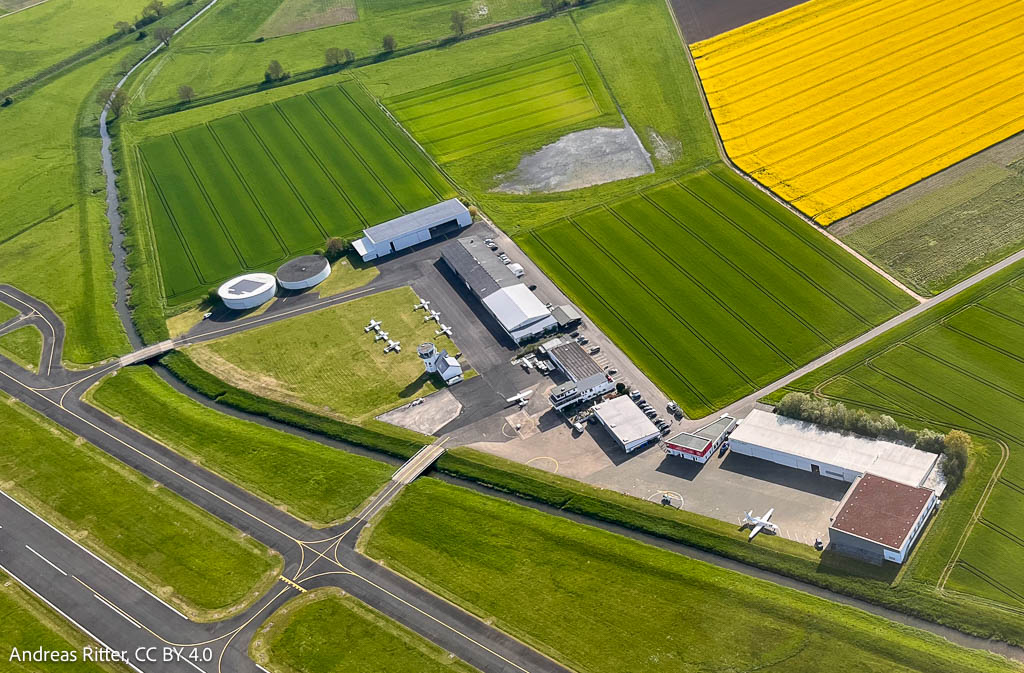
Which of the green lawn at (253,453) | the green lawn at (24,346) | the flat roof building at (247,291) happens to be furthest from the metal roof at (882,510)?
the green lawn at (24,346)

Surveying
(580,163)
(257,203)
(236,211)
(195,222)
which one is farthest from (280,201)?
(580,163)

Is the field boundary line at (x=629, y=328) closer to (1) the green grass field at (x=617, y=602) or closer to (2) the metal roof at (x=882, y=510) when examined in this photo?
(2) the metal roof at (x=882, y=510)

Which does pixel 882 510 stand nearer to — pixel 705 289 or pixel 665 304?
pixel 665 304

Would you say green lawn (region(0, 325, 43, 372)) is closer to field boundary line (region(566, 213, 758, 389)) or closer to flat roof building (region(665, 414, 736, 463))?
field boundary line (region(566, 213, 758, 389))

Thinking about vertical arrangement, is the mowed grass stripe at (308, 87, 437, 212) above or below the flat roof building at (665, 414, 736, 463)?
above

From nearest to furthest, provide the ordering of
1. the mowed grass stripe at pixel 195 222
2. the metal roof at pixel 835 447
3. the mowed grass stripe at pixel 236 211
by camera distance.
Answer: the metal roof at pixel 835 447
the mowed grass stripe at pixel 195 222
the mowed grass stripe at pixel 236 211

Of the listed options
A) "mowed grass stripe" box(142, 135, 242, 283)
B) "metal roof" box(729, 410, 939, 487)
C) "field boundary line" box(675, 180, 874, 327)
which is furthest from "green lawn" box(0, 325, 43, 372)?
"field boundary line" box(675, 180, 874, 327)
